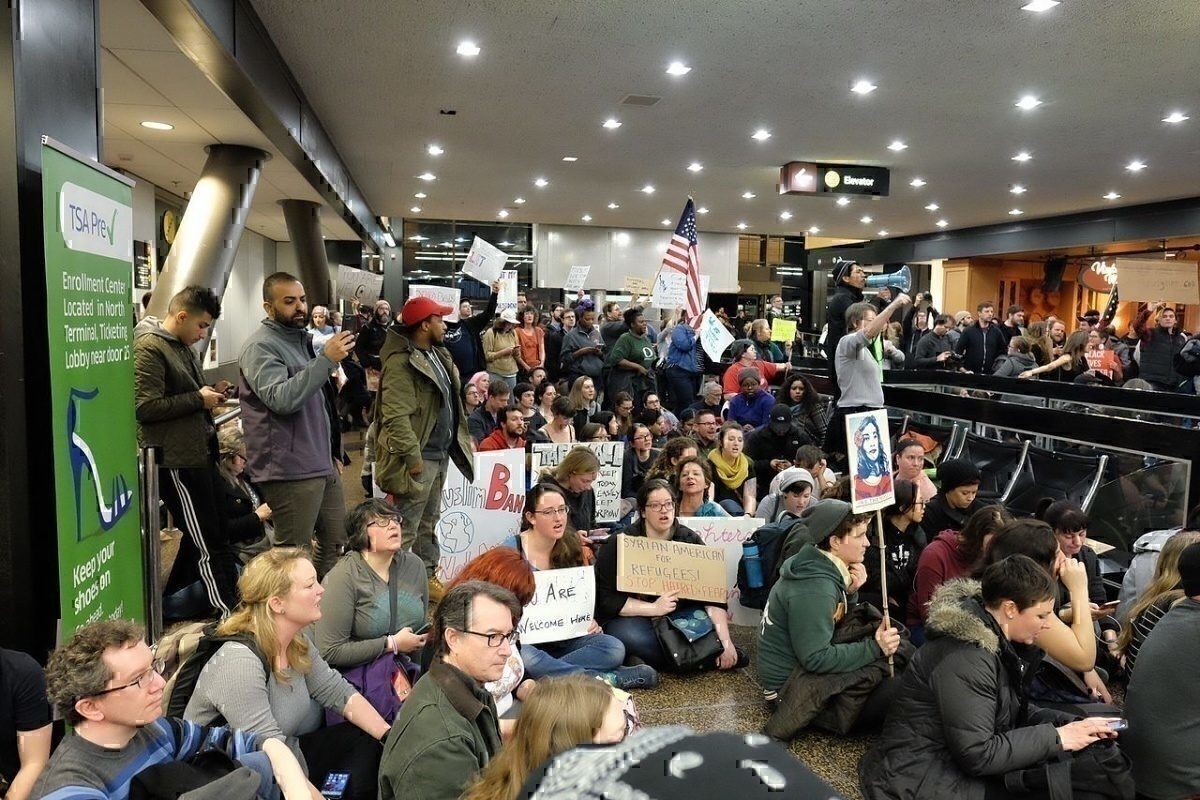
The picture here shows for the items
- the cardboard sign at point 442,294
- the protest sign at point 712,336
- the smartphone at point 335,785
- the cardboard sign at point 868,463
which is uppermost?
the cardboard sign at point 442,294

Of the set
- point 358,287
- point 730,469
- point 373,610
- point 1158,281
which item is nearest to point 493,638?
point 373,610

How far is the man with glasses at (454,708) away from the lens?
6.86ft

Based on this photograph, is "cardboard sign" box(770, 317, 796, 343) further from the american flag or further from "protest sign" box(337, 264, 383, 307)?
"protest sign" box(337, 264, 383, 307)

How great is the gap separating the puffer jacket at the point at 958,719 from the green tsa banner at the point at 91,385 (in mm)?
2682

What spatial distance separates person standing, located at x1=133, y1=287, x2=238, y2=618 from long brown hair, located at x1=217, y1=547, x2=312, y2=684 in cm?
165

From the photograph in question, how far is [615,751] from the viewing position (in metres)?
0.89

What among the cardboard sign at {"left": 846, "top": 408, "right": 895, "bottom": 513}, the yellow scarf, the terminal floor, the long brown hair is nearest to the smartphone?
the long brown hair

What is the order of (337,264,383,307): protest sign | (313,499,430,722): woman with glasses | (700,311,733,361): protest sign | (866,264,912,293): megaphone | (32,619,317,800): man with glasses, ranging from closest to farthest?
1. (32,619,317,800): man with glasses
2. (313,499,430,722): woman with glasses
3. (866,264,912,293): megaphone
4. (337,264,383,307): protest sign
5. (700,311,733,361): protest sign

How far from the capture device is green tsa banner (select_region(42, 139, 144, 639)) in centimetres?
251

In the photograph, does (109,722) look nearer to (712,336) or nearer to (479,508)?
(479,508)

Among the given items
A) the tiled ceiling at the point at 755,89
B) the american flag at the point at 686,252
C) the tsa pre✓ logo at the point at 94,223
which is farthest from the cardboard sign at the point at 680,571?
the american flag at the point at 686,252

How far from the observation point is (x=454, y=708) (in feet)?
7.25

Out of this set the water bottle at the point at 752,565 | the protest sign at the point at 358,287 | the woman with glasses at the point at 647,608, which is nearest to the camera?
the woman with glasses at the point at 647,608

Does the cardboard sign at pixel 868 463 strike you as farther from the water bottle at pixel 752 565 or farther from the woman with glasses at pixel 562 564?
the woman with glasses at pixel 562 564
